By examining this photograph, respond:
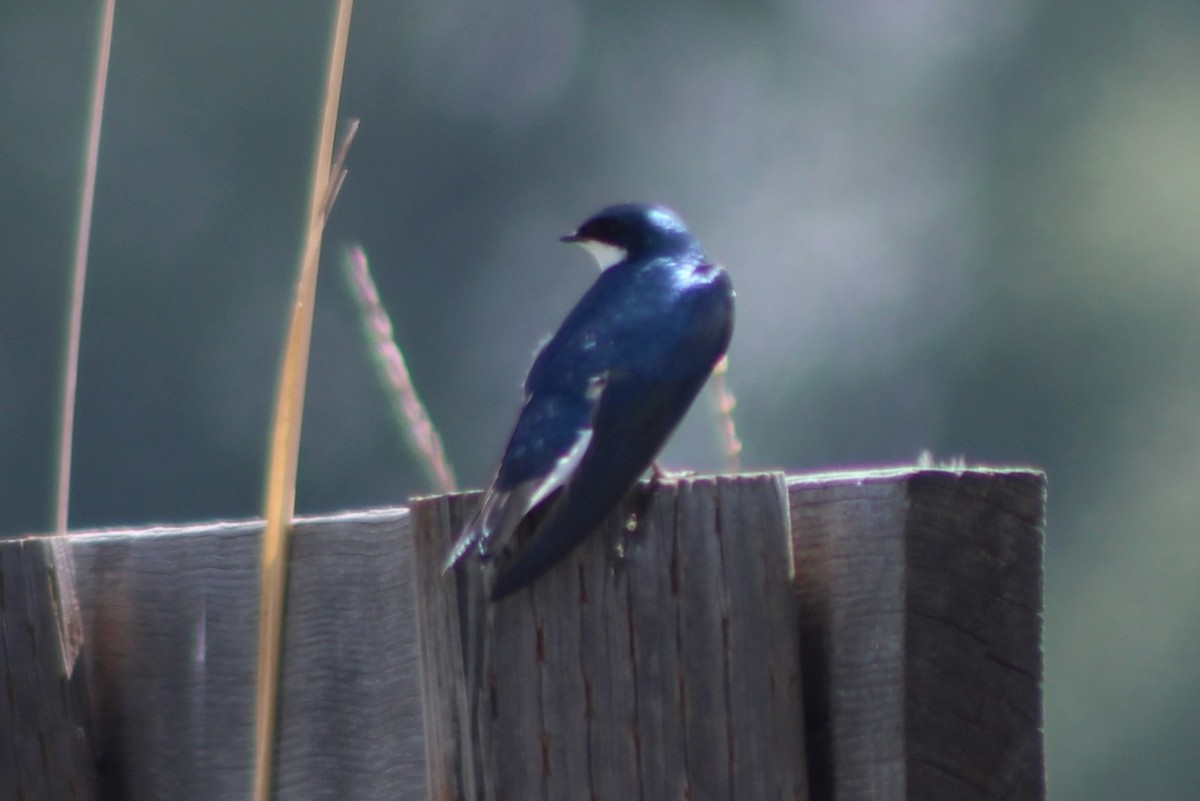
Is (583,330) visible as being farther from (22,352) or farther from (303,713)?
(22,352)

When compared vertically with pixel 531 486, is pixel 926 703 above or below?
below

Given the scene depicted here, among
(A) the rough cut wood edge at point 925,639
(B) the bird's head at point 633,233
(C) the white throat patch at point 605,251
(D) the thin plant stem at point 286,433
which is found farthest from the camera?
(C) the white throat patch at point 605,251

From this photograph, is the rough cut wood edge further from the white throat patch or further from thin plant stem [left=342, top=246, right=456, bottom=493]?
the white throat patch

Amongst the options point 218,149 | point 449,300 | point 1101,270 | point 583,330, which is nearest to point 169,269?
point 218,149

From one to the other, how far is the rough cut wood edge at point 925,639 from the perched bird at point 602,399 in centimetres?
21

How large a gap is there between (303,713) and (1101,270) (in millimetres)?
5019

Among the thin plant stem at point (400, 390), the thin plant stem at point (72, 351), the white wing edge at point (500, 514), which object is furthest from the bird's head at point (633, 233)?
the thin plant stem at point (72, 351)

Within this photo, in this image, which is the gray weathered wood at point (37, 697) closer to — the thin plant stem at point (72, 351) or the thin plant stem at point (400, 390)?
the thin plant stem at point (72, 351)

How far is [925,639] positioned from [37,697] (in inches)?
32.9

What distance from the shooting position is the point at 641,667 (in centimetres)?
155

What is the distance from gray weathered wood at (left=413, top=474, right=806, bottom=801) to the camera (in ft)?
5.05

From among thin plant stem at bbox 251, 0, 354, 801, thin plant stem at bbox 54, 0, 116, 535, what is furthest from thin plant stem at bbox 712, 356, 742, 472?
thin plant stem at bbox 54, 0, 116, 535

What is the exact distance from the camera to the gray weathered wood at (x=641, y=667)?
1.54 meters

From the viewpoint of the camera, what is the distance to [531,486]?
174 centimetres
